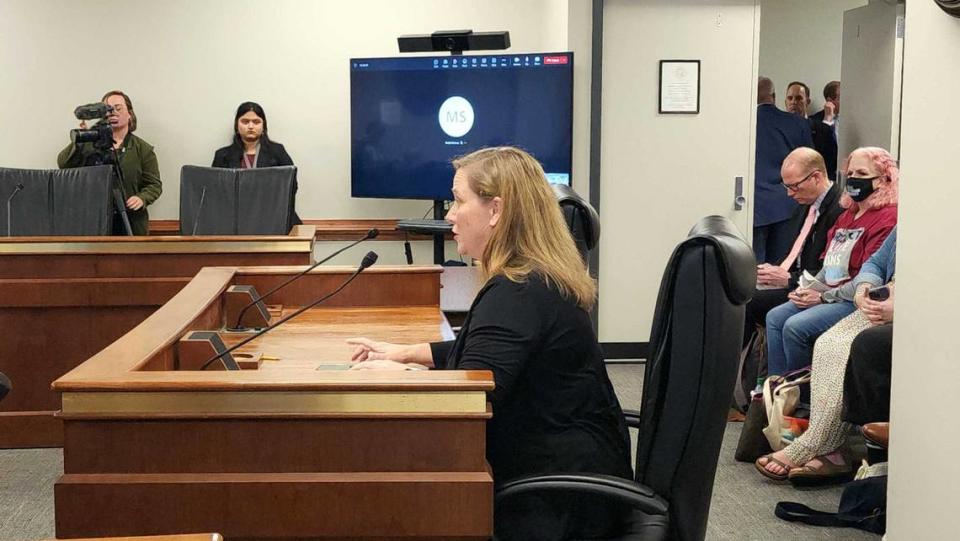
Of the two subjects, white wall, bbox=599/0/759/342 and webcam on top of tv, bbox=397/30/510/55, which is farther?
webcam on top of tv, bbox=397/30/510/55

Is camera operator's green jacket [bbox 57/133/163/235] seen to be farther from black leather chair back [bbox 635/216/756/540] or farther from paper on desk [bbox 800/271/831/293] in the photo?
black leather chair back [bbox 635/216/756/540]

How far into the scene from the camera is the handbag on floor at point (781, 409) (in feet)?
12.8

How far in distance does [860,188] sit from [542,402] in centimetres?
253

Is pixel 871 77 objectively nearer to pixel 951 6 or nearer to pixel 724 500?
pixel 724 500

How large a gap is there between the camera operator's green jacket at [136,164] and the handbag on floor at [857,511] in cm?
397

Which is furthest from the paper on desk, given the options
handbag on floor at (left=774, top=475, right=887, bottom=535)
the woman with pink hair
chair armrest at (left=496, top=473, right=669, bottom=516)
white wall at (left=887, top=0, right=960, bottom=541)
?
chair armrest at (left=496, top=473, right=669, bottom=516)

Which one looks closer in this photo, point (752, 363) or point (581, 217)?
point (581, 217)

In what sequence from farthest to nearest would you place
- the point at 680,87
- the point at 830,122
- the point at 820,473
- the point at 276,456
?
the point at 830,122 < the point at 680,87 < the point at 820,473 < the point at 276,456

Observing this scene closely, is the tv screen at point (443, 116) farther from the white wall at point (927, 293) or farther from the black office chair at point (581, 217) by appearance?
the white wall at point (927, 293)

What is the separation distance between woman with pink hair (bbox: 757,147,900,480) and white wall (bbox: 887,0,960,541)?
4.01ft

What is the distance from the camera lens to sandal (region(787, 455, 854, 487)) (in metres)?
3.77

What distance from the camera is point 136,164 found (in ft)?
21.0

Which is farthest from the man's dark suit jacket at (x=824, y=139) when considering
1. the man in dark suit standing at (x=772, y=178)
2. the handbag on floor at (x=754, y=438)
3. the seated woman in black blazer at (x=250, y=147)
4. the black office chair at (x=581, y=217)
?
the black office chair at (x=581, y=217)

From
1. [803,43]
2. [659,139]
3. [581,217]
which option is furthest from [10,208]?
[803,43]
